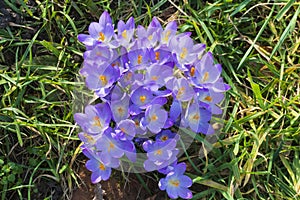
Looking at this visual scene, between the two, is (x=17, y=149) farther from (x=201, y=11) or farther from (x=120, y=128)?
(x=201, y=11)

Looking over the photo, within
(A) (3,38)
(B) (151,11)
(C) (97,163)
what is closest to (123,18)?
(B) (151,11)

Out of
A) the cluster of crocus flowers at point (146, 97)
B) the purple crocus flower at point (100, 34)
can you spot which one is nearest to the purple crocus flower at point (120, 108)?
the cluster of crocus flowers at point (146, 97)

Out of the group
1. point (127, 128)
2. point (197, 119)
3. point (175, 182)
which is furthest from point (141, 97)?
point (175, 182)

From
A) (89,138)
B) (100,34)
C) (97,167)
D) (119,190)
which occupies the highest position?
(100,34)

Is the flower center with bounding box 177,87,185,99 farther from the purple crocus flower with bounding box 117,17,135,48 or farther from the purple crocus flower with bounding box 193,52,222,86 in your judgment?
the purple crocus flower with bounding box 117,17,135,48

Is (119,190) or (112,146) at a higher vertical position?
(112,146)

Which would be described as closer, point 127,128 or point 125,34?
point 127,128

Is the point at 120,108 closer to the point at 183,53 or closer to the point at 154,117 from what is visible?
the point at 154,117
